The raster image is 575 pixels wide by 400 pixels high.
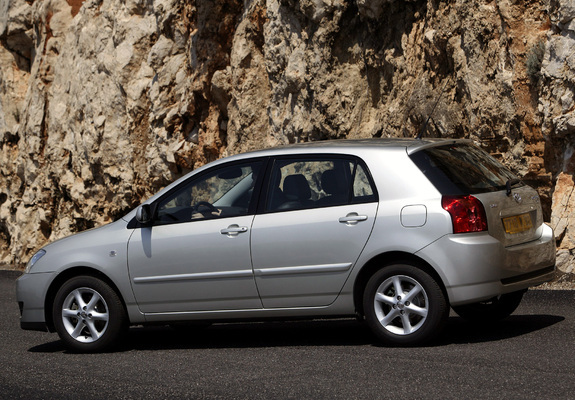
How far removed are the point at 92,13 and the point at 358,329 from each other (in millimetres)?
20093

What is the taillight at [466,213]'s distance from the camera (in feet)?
22.2

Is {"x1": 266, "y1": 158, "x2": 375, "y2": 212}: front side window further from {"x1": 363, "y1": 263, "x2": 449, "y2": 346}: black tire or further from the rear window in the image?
{"x1": 363, "y1": 263, "x2": 449, "y2": 346}: black tire

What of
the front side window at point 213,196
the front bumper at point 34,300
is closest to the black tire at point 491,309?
the front side window at point 213,196

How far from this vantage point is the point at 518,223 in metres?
7.17

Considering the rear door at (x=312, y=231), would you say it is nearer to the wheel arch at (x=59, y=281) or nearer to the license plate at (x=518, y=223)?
the license plate at (x=518, y=223)

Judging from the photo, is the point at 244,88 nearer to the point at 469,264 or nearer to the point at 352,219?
the point at 352,219

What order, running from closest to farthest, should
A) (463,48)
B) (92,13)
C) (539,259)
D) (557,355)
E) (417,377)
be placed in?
(417,377) → (557,355) → (539,259) → (463,48) → (92,13)

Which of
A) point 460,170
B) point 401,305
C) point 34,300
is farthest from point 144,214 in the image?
point 460,170

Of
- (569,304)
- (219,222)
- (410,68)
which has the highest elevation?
(410,68)

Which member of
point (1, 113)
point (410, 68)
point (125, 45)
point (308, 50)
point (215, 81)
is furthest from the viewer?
point (1, 113)

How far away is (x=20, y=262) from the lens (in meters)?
27.0

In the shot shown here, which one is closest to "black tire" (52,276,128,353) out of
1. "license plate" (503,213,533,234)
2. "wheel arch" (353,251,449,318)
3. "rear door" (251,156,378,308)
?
"rear door" (251,156,378,308)

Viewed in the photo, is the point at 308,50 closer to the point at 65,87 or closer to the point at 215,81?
the point at 215,81

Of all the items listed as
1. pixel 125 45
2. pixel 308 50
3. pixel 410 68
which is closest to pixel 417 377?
pixel 410 68
